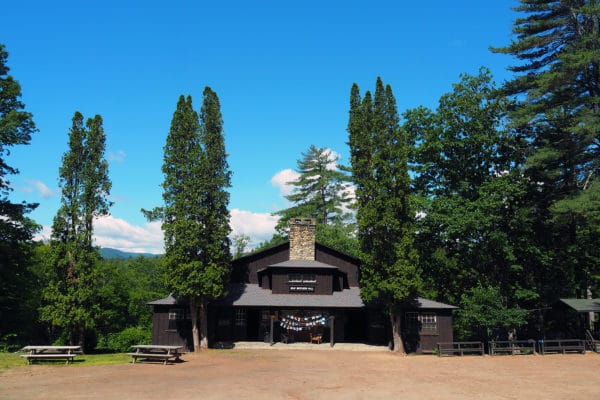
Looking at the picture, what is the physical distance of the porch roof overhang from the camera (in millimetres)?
26875

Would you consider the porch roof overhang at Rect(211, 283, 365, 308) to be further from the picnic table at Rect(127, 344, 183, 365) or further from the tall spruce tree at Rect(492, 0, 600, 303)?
A: the tall spruce tree at Rect(492, 0, 600, 303)

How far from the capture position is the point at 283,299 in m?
27.8

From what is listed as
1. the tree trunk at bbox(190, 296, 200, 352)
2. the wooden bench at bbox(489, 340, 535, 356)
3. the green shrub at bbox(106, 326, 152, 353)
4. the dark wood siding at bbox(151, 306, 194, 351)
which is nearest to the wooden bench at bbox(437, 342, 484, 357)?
the wooden bench at bbox(489, 340, 535, 356)

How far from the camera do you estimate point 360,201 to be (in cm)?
2664

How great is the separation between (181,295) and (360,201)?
474 inches

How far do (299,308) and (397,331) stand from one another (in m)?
6.09

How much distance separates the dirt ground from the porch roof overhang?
4.57 m

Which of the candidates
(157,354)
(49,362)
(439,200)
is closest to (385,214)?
(439,200)

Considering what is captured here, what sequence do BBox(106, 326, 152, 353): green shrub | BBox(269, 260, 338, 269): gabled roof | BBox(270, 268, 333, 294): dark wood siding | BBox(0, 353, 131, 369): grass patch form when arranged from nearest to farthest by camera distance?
BBox(0, 353, 131, 369): grass patch
BBox(269, 260, 338, 269): gabled roof
BBox(270, 268, 333, 294): dark wood siding
BBox(106, 326, 152, 353): green shrub

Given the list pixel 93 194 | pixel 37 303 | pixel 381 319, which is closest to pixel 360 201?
pixel 381 319

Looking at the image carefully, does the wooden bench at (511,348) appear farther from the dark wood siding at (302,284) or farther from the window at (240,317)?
the window at (240,317)

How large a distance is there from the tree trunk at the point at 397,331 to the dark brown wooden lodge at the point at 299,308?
1183 mm

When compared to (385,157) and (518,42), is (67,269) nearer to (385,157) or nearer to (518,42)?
(385,157)

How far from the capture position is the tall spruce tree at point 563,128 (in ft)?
78.3
